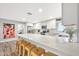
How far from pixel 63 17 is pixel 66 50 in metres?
0.52

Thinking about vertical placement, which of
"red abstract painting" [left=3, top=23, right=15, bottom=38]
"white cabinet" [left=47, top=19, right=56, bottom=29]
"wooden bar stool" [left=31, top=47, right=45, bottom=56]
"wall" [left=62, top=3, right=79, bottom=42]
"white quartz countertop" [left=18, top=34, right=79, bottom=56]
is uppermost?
"wall" [left=62, top=3, right=79, bottom=42]

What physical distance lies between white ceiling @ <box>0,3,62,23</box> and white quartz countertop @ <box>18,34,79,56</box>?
0.88 ft

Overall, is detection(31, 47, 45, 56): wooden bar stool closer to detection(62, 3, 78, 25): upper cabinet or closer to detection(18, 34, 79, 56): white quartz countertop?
detection(18, 34, 79, 56): white quartz countertop

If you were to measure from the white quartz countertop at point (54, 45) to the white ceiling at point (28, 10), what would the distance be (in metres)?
0.27

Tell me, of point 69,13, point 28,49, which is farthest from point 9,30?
point 69,13

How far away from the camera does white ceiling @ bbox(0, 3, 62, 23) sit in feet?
8.02

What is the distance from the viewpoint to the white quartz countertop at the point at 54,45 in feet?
7.79

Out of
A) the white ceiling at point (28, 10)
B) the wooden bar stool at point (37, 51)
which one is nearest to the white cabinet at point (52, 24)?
the white ceiling at point (28, 10)

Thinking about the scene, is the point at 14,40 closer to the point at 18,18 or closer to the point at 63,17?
the point at 18,18

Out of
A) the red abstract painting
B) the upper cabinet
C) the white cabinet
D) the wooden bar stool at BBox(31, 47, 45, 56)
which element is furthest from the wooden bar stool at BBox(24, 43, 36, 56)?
the upper cabinet

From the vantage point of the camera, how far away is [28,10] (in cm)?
247

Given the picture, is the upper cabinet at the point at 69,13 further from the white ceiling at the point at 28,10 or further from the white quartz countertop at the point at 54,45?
the white quartz countertop at the point at 54,45

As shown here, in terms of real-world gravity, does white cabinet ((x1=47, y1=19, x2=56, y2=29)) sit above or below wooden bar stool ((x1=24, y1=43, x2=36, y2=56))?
above

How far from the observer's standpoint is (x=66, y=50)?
7.79 feet
